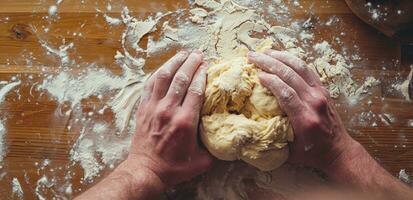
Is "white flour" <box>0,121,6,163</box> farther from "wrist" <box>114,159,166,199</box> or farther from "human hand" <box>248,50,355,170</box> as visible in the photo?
"human hand" <box>248,50,355,170</box>

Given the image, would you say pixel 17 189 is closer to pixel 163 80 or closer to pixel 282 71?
pixel 163 80

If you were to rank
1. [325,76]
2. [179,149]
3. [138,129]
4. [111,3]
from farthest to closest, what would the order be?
[111,3] → [325,76] → [138,129] → [179,149]

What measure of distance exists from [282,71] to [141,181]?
65cm

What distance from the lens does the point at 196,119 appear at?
5.05 ft

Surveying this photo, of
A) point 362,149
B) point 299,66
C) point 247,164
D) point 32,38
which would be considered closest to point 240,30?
point 299,66

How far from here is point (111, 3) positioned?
1.90 m

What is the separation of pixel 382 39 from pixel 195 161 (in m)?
0.95

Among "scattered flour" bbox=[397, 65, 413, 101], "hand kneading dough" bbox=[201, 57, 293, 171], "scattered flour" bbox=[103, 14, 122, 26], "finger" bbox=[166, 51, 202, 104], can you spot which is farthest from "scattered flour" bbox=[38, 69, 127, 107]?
"scattered flour" bbox=[397, 65, 413, 101]

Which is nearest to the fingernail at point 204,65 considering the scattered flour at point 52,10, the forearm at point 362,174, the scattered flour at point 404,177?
the forearm at point 362,174

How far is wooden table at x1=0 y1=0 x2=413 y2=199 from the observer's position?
1.74 meters

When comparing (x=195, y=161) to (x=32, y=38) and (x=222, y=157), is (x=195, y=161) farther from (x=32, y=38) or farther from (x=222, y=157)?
(x=32, y=38)

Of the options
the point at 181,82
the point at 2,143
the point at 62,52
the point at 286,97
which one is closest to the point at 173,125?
the point at 181,82

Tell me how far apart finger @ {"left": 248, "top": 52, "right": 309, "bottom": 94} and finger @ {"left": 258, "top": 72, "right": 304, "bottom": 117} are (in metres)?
0.03

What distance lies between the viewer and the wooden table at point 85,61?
1.74 meters
